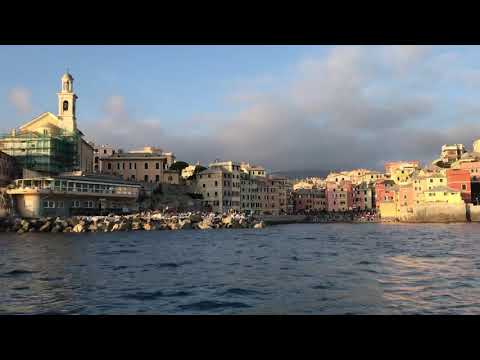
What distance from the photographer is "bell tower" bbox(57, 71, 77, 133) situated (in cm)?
6106

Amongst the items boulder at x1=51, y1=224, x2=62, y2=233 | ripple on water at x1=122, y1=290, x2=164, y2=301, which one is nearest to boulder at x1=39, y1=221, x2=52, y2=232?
boulder at x1=51, y1=224, x2=62, y2=233

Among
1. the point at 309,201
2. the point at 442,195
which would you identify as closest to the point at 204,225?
the point at 442,195

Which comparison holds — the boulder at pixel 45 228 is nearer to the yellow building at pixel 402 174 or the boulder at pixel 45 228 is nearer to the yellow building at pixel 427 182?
the yellow building at pixel 427 182

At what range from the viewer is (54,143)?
2165 inches

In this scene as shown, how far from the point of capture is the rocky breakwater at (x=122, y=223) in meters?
43.2

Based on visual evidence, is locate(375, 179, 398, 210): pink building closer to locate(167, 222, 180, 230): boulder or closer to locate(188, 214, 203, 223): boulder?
locate(188, 214, 203, 223): boulder

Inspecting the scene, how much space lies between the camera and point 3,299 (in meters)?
10.5

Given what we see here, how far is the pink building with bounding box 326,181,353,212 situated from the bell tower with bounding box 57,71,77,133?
176ft

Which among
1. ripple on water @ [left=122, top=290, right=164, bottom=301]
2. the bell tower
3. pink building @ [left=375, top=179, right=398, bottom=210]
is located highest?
the bell tower

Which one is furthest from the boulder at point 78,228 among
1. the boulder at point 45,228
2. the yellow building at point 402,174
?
the yellow building at point 402,174

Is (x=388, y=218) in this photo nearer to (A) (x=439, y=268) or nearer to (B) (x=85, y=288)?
(A) (x=439, y=268)

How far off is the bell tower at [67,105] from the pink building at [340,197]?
53508 mm
